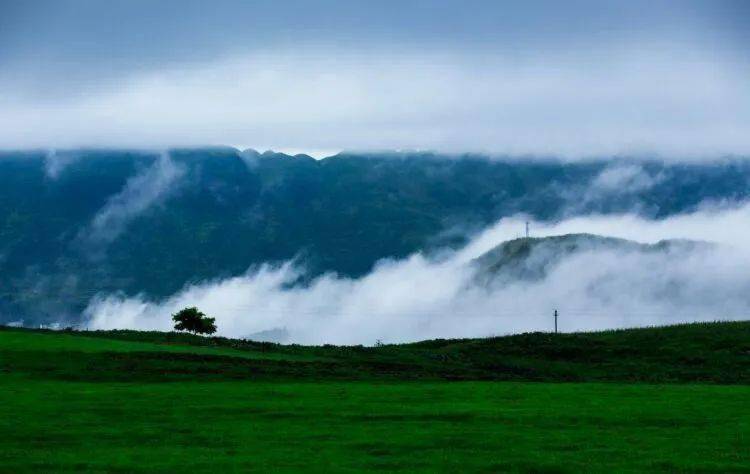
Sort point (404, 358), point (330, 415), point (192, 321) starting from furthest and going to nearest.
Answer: point (192, 321), point (404, 358), point (330, 415)

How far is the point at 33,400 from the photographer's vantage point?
40.8 metres

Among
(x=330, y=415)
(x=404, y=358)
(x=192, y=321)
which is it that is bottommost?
(x=330, y=415)

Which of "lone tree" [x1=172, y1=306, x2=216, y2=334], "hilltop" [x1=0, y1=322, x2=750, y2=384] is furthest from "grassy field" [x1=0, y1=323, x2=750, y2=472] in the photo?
"lone tree" [x1=172, y1=306, x2=216, y2=334]

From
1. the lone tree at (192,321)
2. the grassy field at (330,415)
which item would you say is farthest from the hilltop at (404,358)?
the lone tree at (192,321)

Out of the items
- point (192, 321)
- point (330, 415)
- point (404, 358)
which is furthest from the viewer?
point (192, 321)

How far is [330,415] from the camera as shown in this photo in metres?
38.1

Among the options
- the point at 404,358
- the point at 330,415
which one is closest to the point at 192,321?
the point at 404,358

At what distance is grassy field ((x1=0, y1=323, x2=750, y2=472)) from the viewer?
28.7 metres

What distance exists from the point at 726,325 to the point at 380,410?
224ft

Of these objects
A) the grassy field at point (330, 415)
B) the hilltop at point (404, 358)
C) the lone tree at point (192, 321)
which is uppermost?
the lone tree at point (192, 321)

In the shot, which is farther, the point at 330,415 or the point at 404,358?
the point at 404,358

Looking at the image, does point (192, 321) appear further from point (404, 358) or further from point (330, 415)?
point (330, 415)

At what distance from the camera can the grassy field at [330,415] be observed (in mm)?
28672

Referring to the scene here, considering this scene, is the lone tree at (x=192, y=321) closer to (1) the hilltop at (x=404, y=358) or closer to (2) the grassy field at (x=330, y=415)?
(1) the hilltop at (x=404, y=358)
